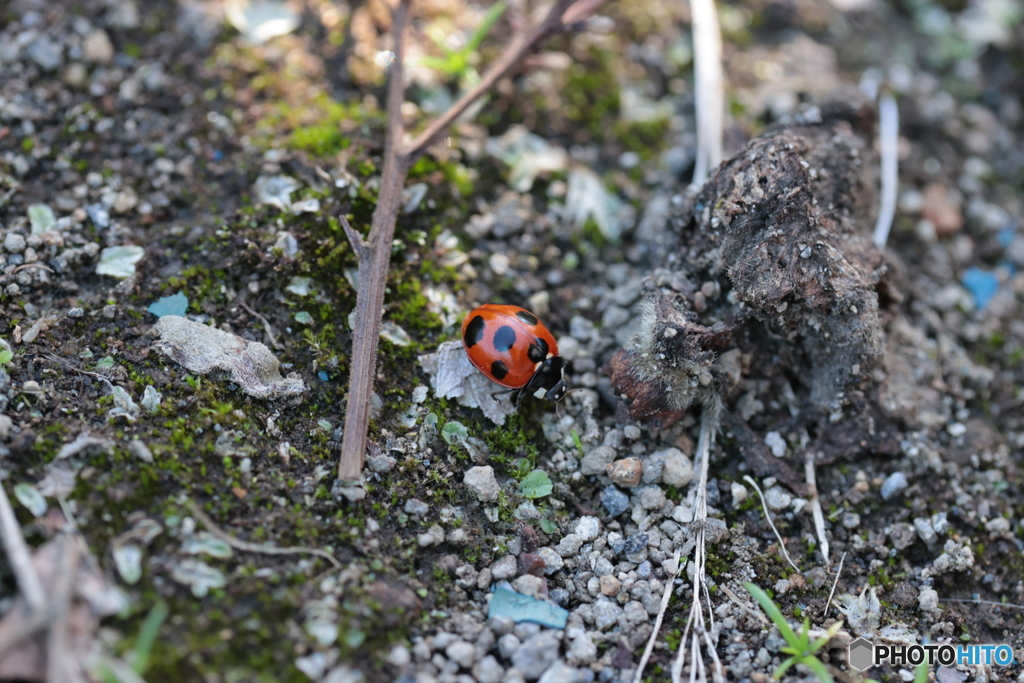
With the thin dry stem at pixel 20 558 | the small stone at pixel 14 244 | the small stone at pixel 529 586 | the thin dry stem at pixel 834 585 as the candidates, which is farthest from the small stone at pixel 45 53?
the thin dry stem at pixel 834 585

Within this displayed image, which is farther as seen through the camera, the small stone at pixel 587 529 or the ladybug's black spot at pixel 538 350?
the ladybug's black spot at pixel 538 350

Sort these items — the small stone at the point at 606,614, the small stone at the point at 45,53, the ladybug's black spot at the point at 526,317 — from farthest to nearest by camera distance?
the small stone at the point at 45,53 < the ladybug's black spot at the point at 526,317 < the small stone at the point at 606,614

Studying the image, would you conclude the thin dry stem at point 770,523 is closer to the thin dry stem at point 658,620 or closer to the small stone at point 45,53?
the thin dry stem at point 658,620

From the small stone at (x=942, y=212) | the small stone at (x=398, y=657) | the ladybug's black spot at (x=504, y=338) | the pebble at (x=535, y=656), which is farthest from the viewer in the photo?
the small stone at (x=942, y=212)

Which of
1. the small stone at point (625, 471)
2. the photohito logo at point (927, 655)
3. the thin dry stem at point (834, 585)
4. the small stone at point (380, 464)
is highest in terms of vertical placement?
the small stone at point (380, 464)

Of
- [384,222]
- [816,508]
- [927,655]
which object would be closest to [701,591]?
[816,508]

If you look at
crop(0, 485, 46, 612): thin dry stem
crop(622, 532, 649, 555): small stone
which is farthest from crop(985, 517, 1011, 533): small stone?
crop(0, 485, 46, 612): thin dry stem

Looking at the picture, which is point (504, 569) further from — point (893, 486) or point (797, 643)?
point (893, 486)

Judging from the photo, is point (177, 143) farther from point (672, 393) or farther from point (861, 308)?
point (861, 308)
